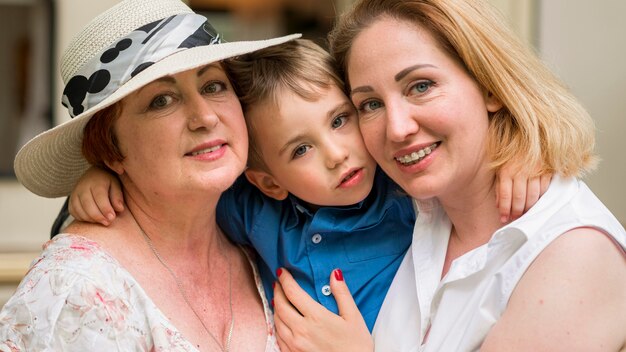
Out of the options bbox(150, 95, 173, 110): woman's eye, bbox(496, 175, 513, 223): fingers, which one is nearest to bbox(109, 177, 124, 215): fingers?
Answer: bbox(150, 95, 173, 110): woman's eye

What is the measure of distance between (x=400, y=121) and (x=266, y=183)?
55cm

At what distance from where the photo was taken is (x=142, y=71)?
6.67 ft

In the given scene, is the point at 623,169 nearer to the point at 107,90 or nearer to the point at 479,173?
Result: the point at 479,173

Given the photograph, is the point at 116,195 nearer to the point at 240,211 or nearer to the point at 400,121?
the point at 240,211

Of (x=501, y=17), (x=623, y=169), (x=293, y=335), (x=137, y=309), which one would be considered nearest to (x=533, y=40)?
(x=623, y=169)

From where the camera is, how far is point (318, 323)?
7.30 feet

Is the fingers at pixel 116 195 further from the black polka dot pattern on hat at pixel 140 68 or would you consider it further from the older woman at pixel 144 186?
the black polka dot pattern on hat at pixel 140 68

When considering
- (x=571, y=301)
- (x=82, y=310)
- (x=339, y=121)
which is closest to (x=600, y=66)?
(x=339, y=121)

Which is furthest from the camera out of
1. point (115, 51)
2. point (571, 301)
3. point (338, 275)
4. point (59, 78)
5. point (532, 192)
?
point (59, 78)

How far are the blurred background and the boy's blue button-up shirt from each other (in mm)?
2012

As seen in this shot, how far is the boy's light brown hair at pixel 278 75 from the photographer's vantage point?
90.7 inches

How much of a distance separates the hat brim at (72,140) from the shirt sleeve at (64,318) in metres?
0.38

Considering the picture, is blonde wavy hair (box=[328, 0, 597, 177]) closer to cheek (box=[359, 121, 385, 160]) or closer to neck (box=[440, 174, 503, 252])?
neck (box=[440, 174, 503, 252])

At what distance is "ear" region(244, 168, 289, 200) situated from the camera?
7.97 ft
